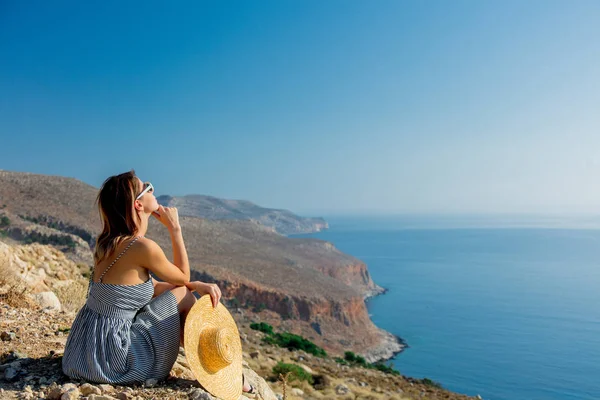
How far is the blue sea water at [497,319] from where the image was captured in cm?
4428

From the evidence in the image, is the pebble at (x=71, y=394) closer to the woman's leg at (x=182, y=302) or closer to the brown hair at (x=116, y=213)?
the woman's leg at (x=182, y=302)

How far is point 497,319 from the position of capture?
6569 cm

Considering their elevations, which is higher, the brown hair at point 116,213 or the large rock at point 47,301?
the brown hair at point 116,213

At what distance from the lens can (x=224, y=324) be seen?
3.56m

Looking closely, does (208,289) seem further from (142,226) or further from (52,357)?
(52,357)

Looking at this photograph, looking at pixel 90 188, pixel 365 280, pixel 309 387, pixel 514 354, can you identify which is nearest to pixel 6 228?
pixel 90 188

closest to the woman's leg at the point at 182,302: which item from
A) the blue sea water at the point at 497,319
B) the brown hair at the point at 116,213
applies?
the brown hair at the point at 116,213

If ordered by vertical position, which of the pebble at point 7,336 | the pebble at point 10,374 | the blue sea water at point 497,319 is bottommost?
the blue sea water at point 497,319

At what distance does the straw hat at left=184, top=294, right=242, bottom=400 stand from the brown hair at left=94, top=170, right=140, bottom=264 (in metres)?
0.77

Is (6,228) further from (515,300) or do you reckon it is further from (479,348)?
(515,300)

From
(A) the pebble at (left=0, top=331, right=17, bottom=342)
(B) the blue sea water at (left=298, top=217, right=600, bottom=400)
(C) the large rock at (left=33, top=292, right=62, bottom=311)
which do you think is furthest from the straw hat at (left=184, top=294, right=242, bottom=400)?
(B) the blue sea water at (left=298, top=217, right=600, bottom=400)

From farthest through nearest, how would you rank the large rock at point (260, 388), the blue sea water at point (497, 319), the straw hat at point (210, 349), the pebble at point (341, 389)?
the blue sea water at point (497, 319) → the pebble at point (341, 389) → the large rock at point (260, 388) → the straw hat at point (210, 349)

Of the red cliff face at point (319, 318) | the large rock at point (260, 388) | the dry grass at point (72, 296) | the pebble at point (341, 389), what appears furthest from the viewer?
the red cliff face at point (319, 318)

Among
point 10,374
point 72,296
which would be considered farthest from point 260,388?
point 72,296
